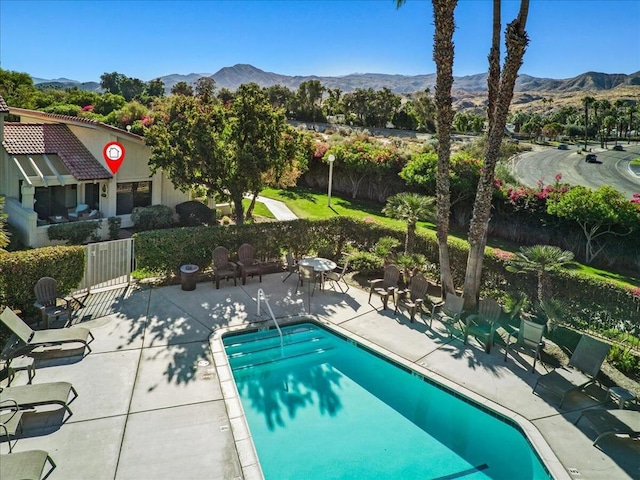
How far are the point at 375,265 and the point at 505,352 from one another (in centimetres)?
657

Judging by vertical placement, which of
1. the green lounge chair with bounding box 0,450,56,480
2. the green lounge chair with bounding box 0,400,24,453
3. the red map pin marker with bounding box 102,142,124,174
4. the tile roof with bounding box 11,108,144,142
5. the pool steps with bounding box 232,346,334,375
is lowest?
the pool steps with bounding box 232,346,334,375

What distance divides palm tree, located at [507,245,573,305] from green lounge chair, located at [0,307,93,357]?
1214cm

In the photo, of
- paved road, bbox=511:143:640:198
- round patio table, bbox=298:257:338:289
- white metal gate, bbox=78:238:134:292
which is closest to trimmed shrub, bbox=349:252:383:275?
round patio table, bbox=298:257:338:289

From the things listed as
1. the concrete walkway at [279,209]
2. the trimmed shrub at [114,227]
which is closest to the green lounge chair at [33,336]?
the trimmed shrub at [114,227]

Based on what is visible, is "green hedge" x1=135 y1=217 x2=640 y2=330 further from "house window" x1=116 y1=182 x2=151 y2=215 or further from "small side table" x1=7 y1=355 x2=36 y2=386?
"house window" x1=116 y1=182 x2=151 y2=215

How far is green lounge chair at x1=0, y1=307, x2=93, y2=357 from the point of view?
10156 millimetres

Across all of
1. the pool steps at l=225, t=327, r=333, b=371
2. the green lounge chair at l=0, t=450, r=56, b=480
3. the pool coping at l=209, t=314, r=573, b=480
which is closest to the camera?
the green lounge chair at l=0, t=450, r=56, b=480

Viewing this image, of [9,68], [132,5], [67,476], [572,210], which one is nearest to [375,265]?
[572,210]

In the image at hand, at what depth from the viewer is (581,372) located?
10.8m

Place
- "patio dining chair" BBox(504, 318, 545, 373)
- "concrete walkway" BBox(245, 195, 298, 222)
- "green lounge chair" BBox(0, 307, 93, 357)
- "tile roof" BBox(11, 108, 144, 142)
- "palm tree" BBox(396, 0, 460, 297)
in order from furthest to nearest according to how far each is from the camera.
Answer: "concrete walkway" BBox(245, 195, 298, 222), "tile roof" BBox(11, 108, 144, 142), "palm tree" BBox(396, 0, 460, 297), "patio dining chair" BBox(504, 318, 545, 373), "green lounge chair" BBox(0, 307, 93, 357)

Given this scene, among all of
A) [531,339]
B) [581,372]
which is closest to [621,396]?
[581,372]

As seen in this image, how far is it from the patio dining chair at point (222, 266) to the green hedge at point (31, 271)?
4.35m

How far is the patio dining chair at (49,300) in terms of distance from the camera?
1197cm

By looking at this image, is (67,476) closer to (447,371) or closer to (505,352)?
(447,371)
